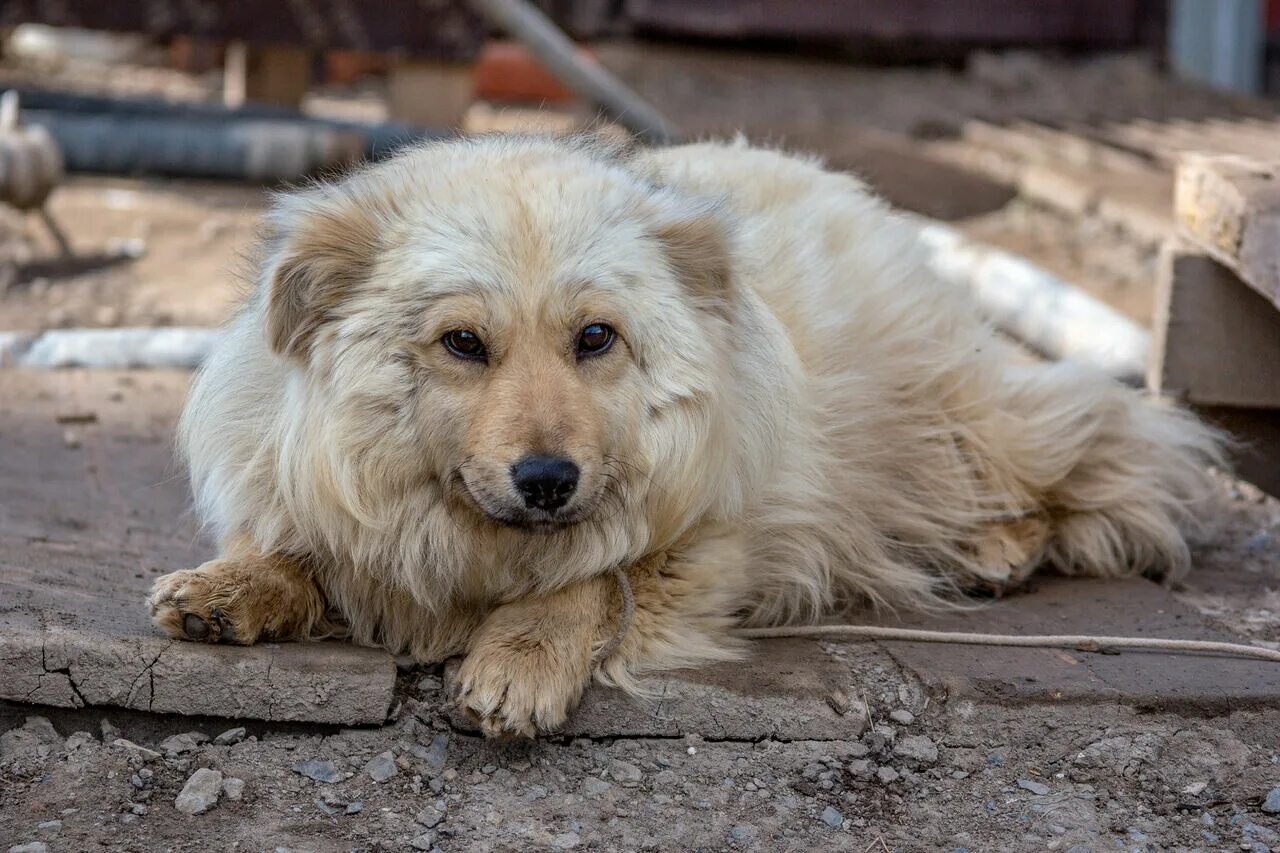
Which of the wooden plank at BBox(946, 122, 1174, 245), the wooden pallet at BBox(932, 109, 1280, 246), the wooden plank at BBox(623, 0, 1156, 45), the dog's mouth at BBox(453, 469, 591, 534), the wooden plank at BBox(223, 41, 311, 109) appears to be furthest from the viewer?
the wooden plank at BBox(623, 0, 1156, 45)

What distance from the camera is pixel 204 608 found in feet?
10.2

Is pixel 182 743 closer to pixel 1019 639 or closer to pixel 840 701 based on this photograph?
pixel 840 701

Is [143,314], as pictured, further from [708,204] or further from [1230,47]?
[1230,47]

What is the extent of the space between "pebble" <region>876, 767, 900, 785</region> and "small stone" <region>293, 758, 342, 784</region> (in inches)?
44.9

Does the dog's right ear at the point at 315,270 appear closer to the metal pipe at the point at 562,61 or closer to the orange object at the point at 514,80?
the metal pipe at the point at 562,61

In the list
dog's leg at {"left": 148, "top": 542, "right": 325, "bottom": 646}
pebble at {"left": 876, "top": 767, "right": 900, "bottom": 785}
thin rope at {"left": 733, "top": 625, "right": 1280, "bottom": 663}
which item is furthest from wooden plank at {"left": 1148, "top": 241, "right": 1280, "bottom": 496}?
dog's leg at {"left": 148, "top": 542, "right": 325, "bottom": 646}

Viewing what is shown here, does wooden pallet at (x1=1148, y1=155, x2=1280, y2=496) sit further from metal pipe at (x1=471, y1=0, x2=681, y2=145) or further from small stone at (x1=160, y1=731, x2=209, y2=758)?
metal pipe at (x1=471, y1=0, x2=681, y2=145)

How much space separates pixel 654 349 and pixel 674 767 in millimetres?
900

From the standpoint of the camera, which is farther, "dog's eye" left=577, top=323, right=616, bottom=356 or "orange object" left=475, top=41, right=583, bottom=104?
"orange object" left=475, top=41, right=583, bottom=104

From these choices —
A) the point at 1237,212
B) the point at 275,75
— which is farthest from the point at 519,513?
the point at 275,75

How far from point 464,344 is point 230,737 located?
3.18 feet

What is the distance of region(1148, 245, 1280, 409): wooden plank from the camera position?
180 inches

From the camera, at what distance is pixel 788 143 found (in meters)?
9.54

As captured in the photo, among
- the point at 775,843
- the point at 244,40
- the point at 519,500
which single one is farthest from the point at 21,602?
the point at 244,40
